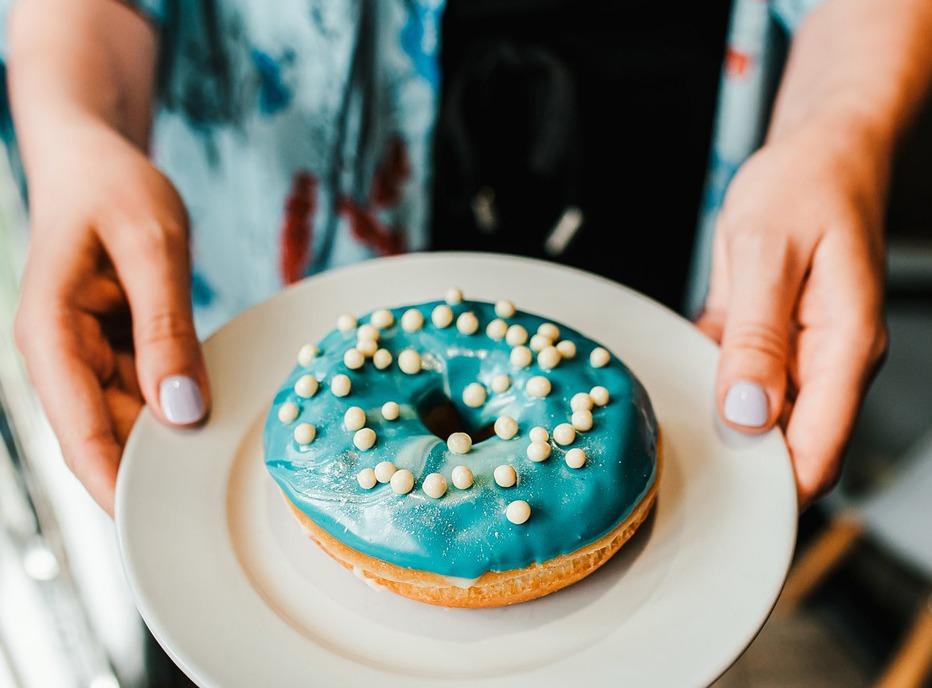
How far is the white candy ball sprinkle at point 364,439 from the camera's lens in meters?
0.78

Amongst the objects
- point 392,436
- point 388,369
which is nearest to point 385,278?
point 388,369

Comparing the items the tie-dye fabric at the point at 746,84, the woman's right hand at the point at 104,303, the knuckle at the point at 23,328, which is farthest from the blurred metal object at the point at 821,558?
the knuckle at the point at 23,328

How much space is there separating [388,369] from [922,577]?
132 cm

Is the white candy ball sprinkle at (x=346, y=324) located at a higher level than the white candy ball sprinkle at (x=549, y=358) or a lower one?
lower

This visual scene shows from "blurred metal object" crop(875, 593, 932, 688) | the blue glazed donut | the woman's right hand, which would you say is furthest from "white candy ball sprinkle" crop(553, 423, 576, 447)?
"blurred metal object" crop(875, 593, 932, 688)

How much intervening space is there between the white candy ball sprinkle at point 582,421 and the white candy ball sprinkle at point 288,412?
30 cm

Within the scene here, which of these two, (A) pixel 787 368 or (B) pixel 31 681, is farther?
(B) pixel 31 681

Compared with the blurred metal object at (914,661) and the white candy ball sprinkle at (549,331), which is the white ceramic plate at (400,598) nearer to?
the white candy ball sprinkle at (549,331)

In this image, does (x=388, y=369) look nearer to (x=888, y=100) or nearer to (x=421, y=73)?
(x=421, y=73)

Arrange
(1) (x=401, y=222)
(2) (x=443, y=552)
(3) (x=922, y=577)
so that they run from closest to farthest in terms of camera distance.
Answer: (2) (x=443, y=552)
(1) (x=401, y=222)
(3) (x=922, y=577)

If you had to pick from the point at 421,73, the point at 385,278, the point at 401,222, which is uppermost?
the point at 421,73

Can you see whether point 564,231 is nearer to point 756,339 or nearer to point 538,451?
point 756,339

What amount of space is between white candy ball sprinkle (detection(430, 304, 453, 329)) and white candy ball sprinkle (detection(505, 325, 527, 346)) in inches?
2.9

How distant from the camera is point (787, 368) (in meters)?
0.95
